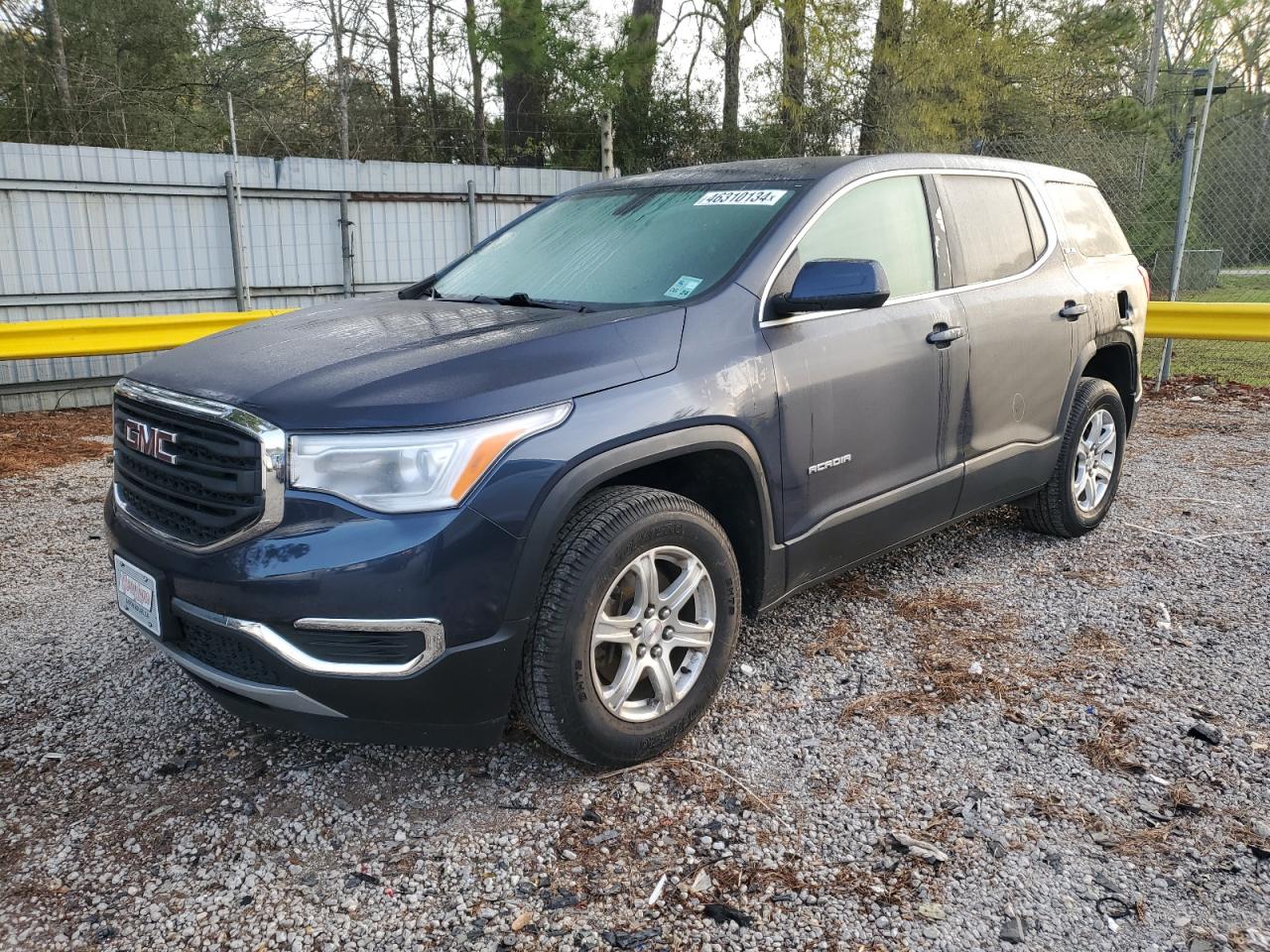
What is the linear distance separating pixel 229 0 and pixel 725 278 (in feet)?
59.1

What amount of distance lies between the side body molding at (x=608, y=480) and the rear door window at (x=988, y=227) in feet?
4.99

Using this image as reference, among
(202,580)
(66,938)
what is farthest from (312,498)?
(66,938)

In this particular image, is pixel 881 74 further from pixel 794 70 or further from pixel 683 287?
pixel 683 287

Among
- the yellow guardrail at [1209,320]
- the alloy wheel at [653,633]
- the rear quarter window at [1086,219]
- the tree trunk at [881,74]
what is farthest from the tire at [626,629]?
the tree trunk at [881,74]

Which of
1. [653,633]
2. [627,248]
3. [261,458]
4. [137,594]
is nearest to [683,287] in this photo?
[627,248]

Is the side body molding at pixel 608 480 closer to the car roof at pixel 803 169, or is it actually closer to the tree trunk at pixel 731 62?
the car roof at pixel 803 169

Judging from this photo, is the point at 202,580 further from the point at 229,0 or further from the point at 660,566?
the point at 229,0

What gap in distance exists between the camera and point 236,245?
9328 millimetres

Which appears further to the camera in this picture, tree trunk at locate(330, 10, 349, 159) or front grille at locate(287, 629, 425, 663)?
tree trunk at locate(330, 10, 349, 159)

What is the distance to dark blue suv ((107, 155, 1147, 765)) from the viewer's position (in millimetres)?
2406

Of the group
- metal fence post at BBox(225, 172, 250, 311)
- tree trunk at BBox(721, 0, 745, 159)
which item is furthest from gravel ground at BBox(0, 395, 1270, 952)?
tree trunk at BBox(721, 0, 745, 159)

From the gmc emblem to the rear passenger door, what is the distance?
2.84 meters

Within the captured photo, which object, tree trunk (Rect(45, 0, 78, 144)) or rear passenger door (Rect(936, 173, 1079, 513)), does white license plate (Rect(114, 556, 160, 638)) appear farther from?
tree trunk (Rect(45, 0, 78, 144))

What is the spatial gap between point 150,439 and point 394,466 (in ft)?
2.83
